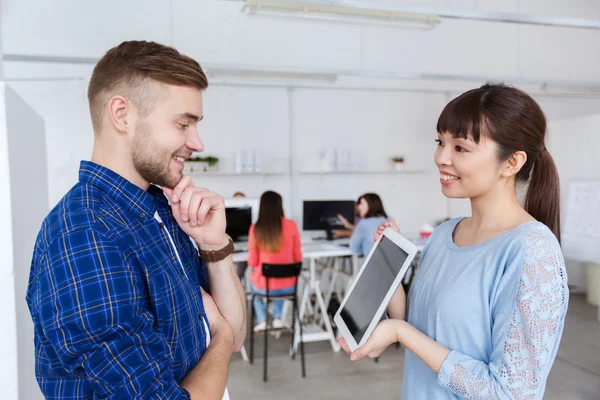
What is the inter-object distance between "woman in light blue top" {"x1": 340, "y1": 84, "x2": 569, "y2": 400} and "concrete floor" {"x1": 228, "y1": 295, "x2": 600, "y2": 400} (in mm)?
2348

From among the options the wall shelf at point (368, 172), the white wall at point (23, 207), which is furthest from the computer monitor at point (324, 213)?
the white wall at point (23, 207)

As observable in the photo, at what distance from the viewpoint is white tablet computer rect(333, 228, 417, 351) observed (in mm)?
1162

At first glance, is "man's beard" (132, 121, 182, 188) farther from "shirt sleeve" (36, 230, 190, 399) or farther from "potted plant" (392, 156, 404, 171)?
"potted plant" (392, 156, 404, 171)

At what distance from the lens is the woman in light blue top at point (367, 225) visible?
4582mm

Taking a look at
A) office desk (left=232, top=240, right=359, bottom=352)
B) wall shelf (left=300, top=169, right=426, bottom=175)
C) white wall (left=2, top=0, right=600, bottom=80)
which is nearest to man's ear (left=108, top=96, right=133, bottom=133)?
office desk (left=232, top=240, right=359, bottom=352)

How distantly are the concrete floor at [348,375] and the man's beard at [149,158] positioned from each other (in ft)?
9.38

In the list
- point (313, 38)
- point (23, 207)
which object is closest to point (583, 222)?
point (313, 38)

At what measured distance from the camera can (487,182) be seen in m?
1.24

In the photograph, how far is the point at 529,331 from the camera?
106 centimetres

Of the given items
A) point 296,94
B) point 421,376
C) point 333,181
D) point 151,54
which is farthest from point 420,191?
point 151,54

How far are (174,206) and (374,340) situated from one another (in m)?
0.60

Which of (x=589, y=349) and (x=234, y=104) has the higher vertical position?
(x=234, y=104)

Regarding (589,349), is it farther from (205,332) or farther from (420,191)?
(205,332)

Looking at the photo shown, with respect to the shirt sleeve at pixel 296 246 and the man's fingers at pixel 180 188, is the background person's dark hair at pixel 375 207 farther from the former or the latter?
the man's fingers at pixel 180 188
